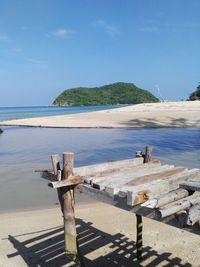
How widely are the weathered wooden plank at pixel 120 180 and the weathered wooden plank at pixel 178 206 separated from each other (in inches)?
23.2

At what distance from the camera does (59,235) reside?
24.7 ft

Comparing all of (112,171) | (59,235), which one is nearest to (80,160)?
(59,235)

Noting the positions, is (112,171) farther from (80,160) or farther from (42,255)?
(80,160)

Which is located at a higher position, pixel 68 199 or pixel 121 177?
pixel 121 177

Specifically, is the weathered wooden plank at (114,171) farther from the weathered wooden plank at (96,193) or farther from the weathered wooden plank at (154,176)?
the weathered wooden plank at (154,176)

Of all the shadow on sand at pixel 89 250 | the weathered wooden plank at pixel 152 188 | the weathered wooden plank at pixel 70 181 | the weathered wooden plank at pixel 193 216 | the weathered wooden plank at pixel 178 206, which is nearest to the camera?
the weathered wooden plank at pixel 193 216

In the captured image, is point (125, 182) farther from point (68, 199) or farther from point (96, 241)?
point (96, 241)

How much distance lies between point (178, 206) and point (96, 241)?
3891mm

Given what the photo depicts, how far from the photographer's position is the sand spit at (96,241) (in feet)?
21.2

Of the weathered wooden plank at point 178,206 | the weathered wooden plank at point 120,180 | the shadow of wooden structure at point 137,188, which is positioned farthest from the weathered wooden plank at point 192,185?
the weathered wooden plank at point 120,180

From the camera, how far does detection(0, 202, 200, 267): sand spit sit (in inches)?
254

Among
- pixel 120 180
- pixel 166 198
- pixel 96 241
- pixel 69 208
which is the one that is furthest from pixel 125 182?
pixel 96 241

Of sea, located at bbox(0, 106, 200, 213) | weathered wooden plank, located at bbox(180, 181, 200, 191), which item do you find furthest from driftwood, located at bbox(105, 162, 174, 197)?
sea, located at bbox(0, 106, 200, 213)

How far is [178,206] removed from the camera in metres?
3.64
